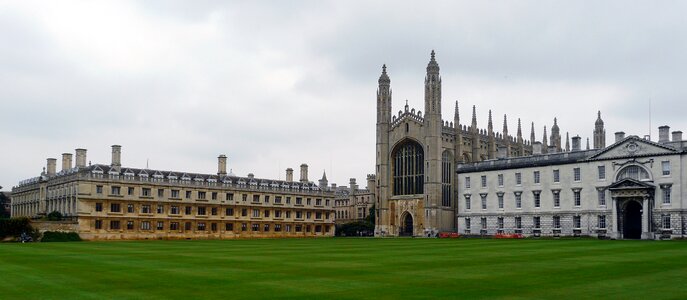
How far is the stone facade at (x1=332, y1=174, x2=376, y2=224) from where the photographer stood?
136 m

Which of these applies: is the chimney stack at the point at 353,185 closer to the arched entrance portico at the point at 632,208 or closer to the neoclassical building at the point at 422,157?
the neoclassical building at the point at 422,157

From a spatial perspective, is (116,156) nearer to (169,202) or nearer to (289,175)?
(169,202)

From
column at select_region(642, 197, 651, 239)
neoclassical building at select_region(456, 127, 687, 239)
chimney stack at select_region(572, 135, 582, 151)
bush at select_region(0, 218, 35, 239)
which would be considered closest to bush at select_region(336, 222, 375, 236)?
neoclassical building at select_region(456, 127, 687, 239)

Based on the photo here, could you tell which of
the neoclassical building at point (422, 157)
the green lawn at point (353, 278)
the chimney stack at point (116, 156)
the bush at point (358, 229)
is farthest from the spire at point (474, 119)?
the green lawn at point (353, 278)

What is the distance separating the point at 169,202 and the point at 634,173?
55.7 metres

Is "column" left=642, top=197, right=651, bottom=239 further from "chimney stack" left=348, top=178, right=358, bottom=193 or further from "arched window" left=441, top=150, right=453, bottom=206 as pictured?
"chimney stack" left=348, top=178, right=358, bottom=193

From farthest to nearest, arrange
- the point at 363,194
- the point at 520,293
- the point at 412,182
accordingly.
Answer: the point at 363,194, the point at 412,182, the point at 520,293

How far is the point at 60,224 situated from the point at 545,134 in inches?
3093

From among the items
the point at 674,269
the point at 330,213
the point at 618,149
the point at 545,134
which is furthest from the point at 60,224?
the point at 545,134

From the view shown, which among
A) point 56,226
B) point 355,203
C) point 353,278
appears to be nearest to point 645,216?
point 353,278

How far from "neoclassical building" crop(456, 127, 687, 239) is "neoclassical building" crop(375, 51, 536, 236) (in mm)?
5848

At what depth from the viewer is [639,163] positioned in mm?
71062

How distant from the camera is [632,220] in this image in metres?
73.2

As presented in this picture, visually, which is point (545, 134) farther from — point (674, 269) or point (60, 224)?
point (674, 269)
